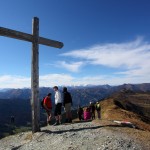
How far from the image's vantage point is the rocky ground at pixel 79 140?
14289mm

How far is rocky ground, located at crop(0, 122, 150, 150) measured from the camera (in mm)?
14289

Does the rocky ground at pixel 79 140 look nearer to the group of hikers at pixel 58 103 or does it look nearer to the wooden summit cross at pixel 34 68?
the wooden summit cross at pixel 34 68

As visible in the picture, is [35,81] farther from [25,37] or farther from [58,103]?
[58,103]

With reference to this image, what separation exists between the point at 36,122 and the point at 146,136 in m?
6.52

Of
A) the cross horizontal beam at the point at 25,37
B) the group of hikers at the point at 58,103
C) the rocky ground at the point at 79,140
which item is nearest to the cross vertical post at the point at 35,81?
the cross horizontal beam at the point at 25,37

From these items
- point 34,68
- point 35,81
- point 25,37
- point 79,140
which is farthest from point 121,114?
point 79,140

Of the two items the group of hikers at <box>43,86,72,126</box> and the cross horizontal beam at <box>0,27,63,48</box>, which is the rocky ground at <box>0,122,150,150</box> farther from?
the cross horizontal beam at <box>0,27,63,48</box>

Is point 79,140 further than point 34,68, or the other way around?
point 34,68

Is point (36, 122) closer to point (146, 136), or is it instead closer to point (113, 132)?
point (113, 132)

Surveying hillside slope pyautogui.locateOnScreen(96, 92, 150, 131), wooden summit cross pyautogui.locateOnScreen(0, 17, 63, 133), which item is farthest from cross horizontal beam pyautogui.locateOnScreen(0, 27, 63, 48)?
hillside slope pyautogui.locateOnScreen(96, 92, 150, 131)

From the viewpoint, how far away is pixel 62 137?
16.3 m

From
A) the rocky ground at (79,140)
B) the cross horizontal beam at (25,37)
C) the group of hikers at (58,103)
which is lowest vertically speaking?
the rocky ground at (79,140)

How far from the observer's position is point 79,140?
15414mm

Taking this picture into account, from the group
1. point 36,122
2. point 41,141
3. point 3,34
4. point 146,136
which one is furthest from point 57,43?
point 146,136
